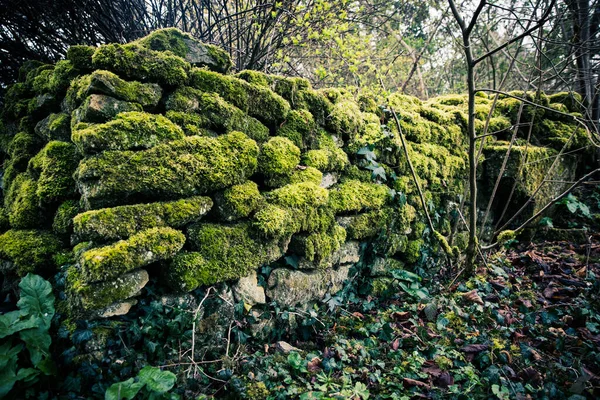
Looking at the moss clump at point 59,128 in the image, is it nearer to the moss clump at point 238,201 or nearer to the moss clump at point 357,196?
the moss clump at point 238,201

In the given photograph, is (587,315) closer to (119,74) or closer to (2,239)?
(119,74)

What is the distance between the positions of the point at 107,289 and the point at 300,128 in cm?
206

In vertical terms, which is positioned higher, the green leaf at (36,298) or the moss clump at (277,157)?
the moss clump at (277,157)

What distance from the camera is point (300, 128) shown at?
3.20 m

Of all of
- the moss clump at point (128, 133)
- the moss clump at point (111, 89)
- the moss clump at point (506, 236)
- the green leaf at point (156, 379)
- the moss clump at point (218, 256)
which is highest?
the moss clump at point (111, 89)

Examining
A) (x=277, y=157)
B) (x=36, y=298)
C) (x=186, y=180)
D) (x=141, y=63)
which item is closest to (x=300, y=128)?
(x=277, y=157)

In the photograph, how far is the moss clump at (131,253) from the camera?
1.88 metres

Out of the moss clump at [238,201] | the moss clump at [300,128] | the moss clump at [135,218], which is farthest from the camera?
the moss clump at [300,128]

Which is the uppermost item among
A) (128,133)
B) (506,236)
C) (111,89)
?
(111,89)

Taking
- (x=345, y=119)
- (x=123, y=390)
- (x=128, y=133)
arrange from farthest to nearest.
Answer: (x=345, y=119) < (x=128, y=133) < (x=123, y=390)

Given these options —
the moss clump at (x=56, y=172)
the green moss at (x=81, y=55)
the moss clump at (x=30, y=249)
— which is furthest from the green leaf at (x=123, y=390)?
the green moss at (x=81, y=55)

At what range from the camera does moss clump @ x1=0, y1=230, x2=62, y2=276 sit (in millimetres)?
2213

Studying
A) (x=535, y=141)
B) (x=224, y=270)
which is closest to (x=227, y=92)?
(x=224, y=270)

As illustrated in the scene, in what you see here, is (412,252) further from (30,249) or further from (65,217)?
(30,249)
